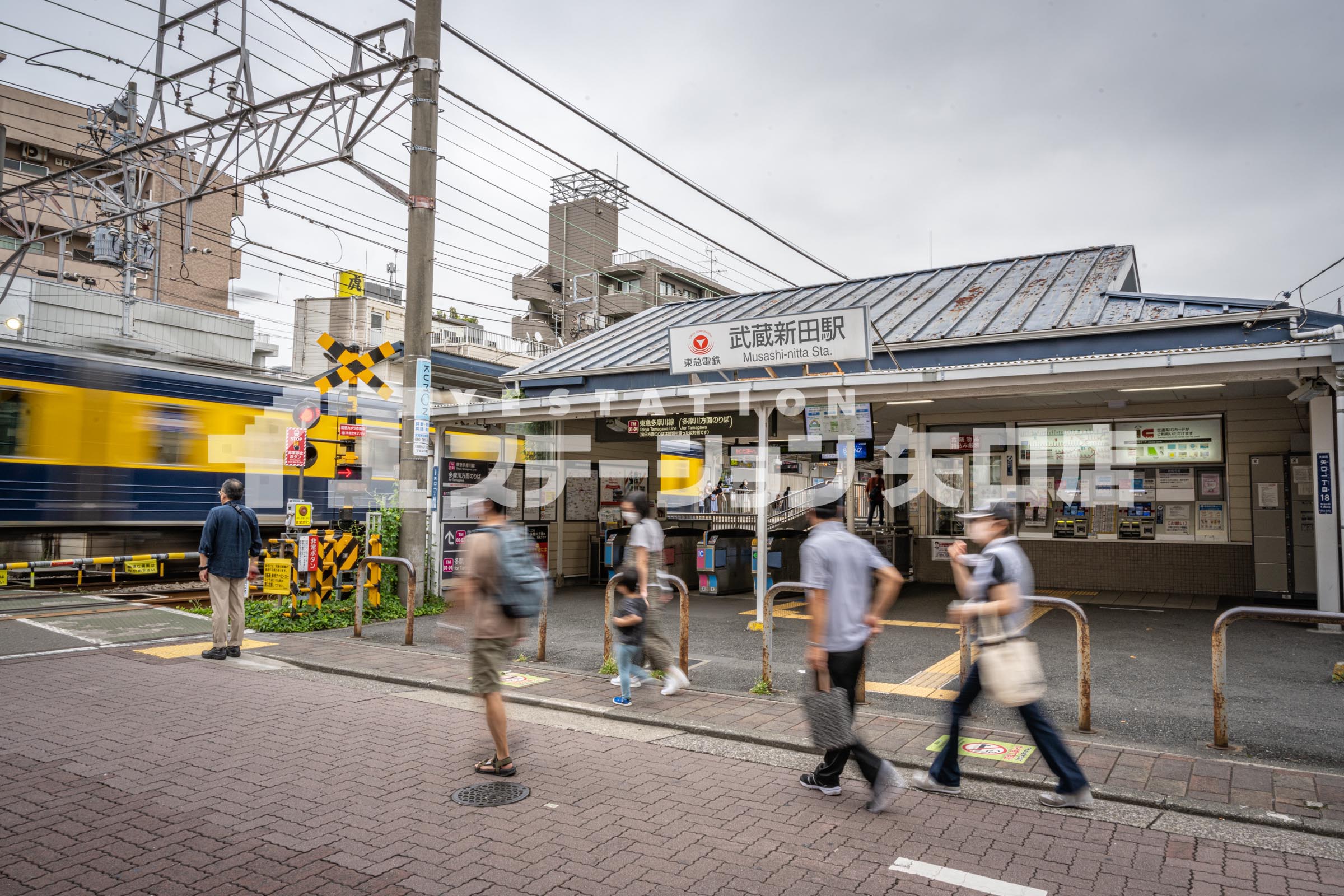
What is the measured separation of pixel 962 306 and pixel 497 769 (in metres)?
12.3

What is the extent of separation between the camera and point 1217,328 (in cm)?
1146

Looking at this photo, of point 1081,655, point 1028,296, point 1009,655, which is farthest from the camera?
point 1028,296

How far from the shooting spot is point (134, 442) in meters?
14.9

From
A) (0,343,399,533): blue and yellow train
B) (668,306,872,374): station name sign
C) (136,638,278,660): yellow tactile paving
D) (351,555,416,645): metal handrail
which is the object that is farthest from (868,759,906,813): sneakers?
(0,343,399,533): blue and yellow train

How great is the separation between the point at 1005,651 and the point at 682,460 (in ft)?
47.4

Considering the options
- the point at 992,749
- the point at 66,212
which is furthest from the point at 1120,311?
the point at 66,212

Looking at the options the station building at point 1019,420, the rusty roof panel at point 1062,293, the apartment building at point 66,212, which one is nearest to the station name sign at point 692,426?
the station building at point 1019,420

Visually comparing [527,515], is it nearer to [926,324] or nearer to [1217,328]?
[926,324]

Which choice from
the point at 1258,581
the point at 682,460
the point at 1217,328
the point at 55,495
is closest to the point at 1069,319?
the point at 1217,328

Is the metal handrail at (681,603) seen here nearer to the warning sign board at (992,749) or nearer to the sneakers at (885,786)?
the warning sign board at (992,749)

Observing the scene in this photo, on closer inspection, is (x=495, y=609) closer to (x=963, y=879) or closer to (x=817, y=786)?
(x=817, y=786)

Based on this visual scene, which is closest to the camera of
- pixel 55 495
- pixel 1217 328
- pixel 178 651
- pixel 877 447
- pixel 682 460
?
pixel 178 651

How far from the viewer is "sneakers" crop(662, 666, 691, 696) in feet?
24.2

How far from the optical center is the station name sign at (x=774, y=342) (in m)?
10.8
